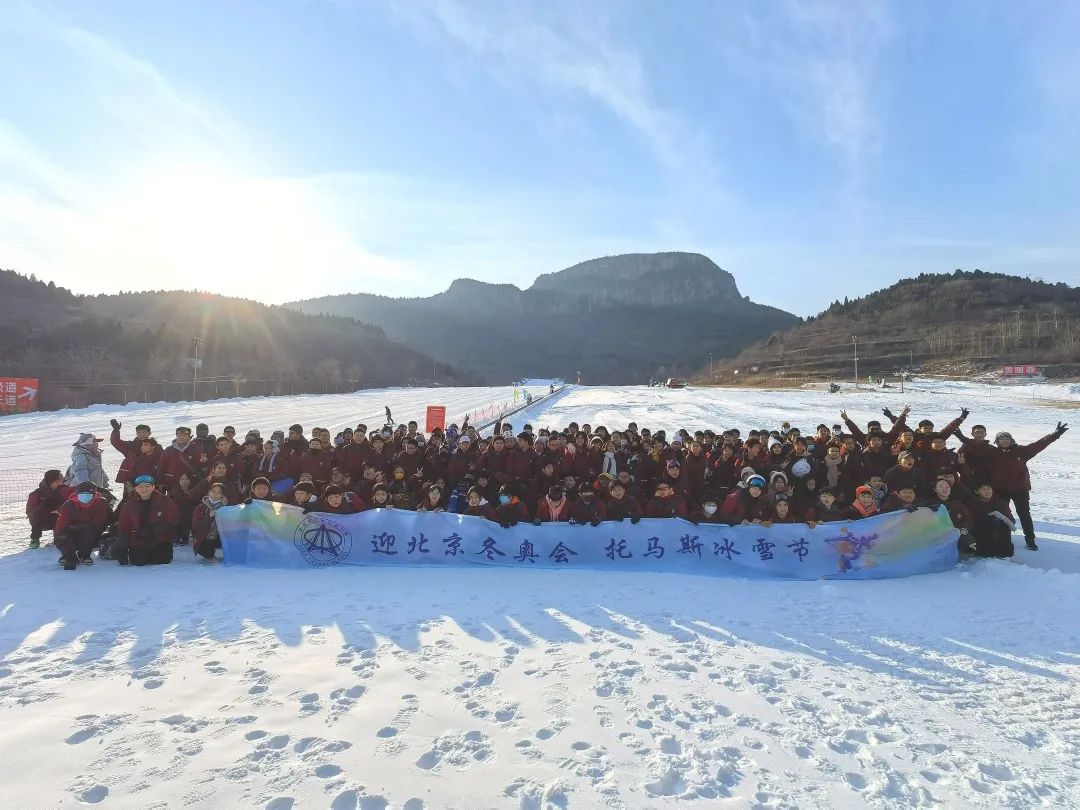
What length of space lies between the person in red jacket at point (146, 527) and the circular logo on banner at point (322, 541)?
148 centimetres

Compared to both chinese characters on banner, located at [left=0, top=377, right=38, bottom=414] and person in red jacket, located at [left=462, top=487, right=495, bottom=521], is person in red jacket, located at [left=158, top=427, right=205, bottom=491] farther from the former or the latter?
chinese characters on banner, located at [left=0, top=377, right=38, bottom=414]

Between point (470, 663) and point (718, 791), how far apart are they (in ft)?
7.06

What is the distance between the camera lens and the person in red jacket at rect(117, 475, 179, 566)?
7.06 metres

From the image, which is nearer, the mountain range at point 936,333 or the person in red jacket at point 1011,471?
the person in red jacket at point 1011,471

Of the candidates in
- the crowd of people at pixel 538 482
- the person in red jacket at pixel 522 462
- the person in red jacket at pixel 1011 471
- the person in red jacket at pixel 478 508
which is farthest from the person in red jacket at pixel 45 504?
the person in red jacket at pixel 1011 471

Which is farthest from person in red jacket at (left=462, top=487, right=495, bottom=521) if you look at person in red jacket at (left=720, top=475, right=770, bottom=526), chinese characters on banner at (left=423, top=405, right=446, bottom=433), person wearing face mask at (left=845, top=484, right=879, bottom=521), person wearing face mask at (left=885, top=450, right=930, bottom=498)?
chinese characters on banner at (left=423, top=405, right=446, bottom=433)

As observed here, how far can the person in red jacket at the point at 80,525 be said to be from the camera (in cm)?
A: 683

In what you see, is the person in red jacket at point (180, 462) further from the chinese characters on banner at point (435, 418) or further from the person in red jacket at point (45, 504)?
the chinese characters on banner at point (435, 418)

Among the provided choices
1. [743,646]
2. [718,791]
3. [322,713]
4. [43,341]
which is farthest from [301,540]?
[43,341]

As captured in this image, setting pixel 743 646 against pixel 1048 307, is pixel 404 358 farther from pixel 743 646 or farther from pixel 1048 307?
pixel 743 646

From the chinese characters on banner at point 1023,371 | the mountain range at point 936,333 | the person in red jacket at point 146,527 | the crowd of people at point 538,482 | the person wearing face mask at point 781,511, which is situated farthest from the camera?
the mountain range at point 936,333

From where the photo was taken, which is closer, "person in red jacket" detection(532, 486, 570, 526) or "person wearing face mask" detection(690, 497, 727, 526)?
"person wearing face mask" detection(690, 497, 727, 526)

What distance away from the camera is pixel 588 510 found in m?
7.70

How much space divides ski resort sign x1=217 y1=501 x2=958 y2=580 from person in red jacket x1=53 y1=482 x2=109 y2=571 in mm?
1313
